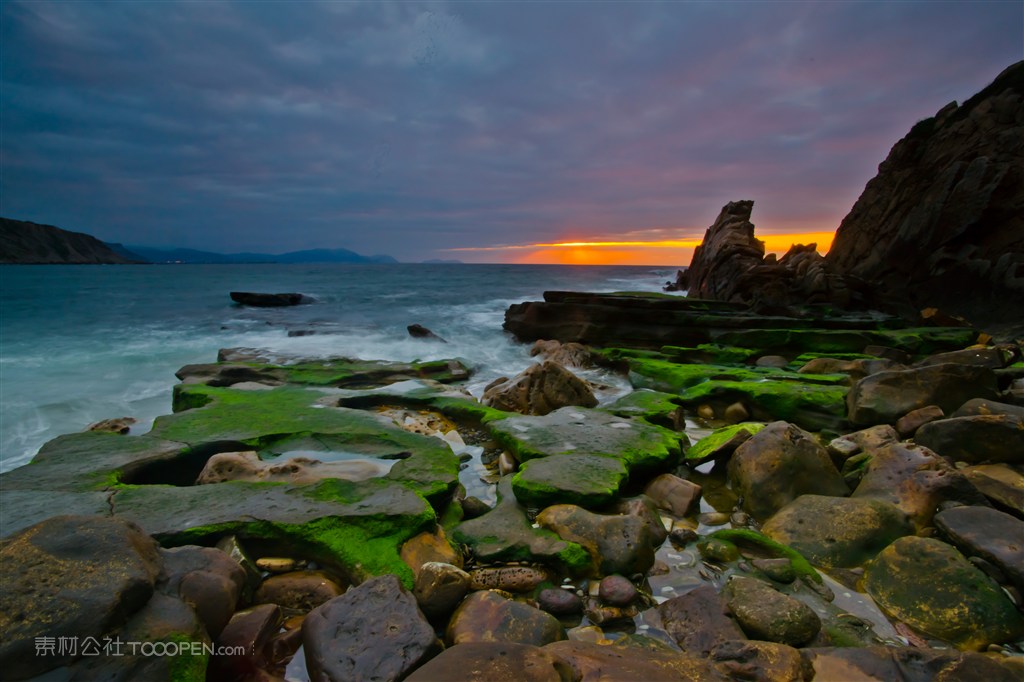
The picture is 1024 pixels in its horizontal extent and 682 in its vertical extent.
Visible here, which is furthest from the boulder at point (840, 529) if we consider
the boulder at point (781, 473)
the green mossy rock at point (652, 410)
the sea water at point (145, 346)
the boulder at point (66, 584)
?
the sea water at point (145, 346)

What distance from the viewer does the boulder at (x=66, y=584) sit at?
80.8 inches

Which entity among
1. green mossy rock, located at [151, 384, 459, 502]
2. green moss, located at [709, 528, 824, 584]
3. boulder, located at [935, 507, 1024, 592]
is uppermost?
boulder, located at [935, 507, 1024, 592]

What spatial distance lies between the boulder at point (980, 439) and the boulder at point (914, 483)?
623 millimetres

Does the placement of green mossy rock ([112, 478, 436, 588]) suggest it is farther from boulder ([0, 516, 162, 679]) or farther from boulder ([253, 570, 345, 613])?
boulder ([0, 516, 162, 679])

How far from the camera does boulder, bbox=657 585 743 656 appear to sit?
2836 millimetres

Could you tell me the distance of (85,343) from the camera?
1834 cm

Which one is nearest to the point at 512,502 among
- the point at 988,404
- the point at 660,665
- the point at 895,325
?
the point at 660,665

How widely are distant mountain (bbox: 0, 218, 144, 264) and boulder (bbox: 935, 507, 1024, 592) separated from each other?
174 meters

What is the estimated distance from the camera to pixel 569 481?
4.55 metres

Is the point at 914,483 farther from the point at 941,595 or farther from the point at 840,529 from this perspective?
the point at 941,595

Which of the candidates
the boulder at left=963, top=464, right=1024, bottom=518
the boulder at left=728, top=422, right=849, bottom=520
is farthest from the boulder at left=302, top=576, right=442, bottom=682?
the boulder at left=963, top=464, right=1024, bottom=518

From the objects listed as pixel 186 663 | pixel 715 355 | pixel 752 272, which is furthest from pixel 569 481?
pixel 752 272

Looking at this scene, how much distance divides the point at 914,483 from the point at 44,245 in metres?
→ 183

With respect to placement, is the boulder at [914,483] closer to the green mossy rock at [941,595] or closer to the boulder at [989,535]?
the boulder at [989,535]
